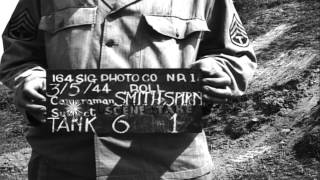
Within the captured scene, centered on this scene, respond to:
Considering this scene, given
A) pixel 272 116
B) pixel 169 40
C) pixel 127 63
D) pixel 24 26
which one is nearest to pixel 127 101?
pixel 127 63

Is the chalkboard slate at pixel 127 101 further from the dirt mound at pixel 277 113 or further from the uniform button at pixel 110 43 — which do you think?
the dirt mound at pixel 277 113

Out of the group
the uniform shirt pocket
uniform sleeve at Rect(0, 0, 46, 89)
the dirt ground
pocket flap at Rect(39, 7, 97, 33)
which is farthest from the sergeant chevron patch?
the dirt ground

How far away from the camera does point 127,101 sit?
2.09m

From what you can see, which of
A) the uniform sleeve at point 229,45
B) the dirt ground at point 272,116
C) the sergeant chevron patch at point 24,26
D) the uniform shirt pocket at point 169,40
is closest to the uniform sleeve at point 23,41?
the sergeant chevron patch at point 24,26

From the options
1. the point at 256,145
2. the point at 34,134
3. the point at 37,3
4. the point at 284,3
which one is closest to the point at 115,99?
the point at 34,134

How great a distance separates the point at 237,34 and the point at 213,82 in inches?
11.4

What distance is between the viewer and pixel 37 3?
2.36 meters

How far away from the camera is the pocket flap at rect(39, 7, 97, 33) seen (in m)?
2.18

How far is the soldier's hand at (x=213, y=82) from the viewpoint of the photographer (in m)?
2.09

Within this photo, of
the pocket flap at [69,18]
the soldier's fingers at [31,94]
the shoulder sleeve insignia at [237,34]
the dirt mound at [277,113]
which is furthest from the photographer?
the dirt mound at [277,113]

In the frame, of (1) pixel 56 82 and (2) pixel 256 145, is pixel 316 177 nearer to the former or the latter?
(2) pixel 256 145

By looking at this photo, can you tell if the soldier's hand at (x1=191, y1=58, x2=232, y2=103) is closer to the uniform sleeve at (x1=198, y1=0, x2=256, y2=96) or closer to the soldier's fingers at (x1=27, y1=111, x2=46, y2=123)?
the uniform sleeve at (x1=198, y1=0, x2=256, y2=96)

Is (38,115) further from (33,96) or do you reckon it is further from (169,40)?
(169,40)

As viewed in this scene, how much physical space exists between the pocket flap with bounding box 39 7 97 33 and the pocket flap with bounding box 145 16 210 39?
0.19 meters
